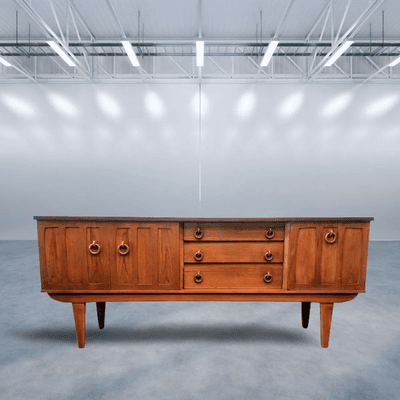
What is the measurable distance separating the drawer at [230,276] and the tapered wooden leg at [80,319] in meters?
0.81

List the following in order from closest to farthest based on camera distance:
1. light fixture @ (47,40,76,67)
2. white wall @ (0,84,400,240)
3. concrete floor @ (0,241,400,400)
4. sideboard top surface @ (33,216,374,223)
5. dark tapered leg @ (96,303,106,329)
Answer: concrete floor @ (0,241,400,400)
sideboard top surface @ (33,216,374,223)
dark tapered leg @ (96,303,106,329)
light fixture @ (47,40,76,67)
white wall @ (0,84,400,240)

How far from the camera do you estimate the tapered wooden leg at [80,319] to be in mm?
2135

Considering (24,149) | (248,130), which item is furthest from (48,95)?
(248,130)

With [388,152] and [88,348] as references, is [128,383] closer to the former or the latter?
[88,348]

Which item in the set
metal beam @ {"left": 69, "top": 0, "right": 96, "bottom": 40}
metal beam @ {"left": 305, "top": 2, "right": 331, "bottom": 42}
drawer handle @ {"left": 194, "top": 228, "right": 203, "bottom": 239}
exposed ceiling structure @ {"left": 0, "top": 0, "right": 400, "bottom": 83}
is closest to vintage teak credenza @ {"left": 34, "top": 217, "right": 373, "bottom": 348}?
drawer handle @ {"left": 194, "top": 228, "right": 203, "bottom": 239}

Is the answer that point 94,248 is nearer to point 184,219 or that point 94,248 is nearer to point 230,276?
point 184,219

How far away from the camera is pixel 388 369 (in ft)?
6.52

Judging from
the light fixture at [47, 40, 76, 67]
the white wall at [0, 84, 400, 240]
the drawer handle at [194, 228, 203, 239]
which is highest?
the light fixture at [47, 40, 76, 67]

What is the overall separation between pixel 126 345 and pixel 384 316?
2522mm

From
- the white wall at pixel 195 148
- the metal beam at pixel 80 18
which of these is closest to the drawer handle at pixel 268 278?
the white wall at pixel 195 148

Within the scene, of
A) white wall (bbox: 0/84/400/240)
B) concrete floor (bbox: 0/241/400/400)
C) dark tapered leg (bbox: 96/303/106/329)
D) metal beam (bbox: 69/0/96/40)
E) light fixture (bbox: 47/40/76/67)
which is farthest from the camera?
white wall (bbox: 0/84/400/240)

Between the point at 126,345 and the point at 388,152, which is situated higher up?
the point at 388,152

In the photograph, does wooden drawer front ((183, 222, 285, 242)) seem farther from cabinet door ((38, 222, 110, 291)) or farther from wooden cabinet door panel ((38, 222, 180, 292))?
cabinet door ((38, 222, 110, 291))

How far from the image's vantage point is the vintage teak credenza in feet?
6.79
